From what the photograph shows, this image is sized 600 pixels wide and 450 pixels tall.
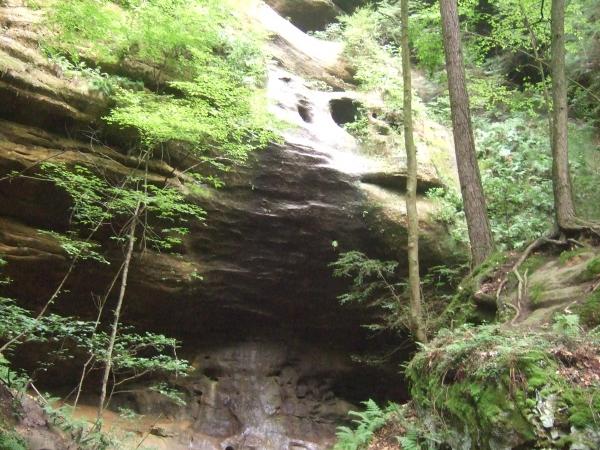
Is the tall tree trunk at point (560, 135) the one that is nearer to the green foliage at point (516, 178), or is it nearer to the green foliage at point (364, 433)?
the green foliage at point (516, 178)

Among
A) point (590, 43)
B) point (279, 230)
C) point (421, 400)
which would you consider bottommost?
point (421, 400)

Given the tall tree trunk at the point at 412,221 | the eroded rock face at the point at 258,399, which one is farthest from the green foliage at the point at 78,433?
the tall tree trunk at the point at 412,221

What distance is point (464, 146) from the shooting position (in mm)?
9172

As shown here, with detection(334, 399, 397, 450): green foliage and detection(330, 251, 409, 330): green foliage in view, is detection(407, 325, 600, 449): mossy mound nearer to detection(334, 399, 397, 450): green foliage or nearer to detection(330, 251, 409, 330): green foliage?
detection(334, 399, 397, 450): green foliage

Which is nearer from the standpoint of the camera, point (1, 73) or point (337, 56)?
point (1, 73)

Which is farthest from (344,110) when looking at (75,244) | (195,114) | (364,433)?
(364,433)

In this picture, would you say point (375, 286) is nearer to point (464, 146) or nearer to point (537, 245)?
point (464, 146)

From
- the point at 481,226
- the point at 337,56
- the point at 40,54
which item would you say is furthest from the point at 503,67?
the point at 40,54

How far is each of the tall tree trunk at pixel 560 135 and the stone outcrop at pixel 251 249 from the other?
4.16m

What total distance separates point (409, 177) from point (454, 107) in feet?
5.78

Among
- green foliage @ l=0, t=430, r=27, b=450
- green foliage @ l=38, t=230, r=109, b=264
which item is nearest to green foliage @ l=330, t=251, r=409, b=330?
green foliage @ l=38, t=230, r=109, b=264

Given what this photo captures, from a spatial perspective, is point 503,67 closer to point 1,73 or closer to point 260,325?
point 260,325

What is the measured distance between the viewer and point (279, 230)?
11383 millimetres

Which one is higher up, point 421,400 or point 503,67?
point 503,67
